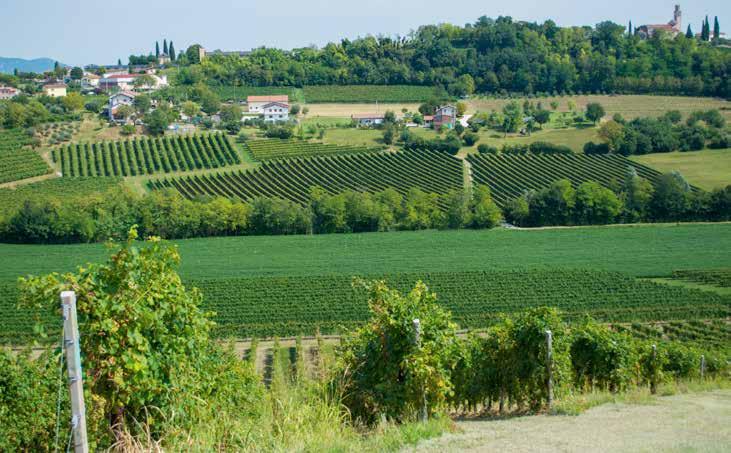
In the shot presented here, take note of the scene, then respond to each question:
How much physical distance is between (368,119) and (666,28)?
73.0 m

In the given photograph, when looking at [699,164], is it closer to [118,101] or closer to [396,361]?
[118,101]

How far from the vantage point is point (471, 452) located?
7320mm

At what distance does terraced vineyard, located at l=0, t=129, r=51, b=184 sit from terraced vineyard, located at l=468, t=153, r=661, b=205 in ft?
108

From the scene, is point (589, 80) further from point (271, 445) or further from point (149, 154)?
point (271, 445)

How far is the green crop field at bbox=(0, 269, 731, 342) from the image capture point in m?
28.5

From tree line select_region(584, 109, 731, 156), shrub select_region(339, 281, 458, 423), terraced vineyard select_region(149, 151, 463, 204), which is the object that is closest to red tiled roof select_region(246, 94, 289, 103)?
terraced vineyard select_region(149, 151, 463, 204)

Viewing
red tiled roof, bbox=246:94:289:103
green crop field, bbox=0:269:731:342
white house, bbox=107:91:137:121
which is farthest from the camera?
red tiled roof, bbox=246:94:289:103

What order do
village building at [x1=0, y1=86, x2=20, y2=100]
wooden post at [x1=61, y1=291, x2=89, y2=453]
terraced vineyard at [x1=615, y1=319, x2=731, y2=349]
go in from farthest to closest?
1. village building at [x1=0, y1=86, x2=20, y2=100]
2. terraced vineyard at [x1=615, y1=319, x2=731, y2=349]
3. wooden post at [x1=61, y1=291, x2=89, y2=453]

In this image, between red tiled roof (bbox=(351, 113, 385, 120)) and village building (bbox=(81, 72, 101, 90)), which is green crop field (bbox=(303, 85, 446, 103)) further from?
village building (bbox=(81, 72, 101, 90))

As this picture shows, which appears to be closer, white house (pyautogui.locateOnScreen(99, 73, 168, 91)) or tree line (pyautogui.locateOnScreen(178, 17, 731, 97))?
tree line (pyautogui.locateOnScreen(178, 17, 731, 97))

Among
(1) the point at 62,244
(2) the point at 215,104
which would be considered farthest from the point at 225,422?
(2) the point at 215,104

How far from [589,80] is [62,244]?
234 feet

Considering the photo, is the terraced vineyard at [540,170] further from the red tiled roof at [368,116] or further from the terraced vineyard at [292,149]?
→ the red tiled roof at [368,116]

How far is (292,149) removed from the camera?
6575 centimetres
